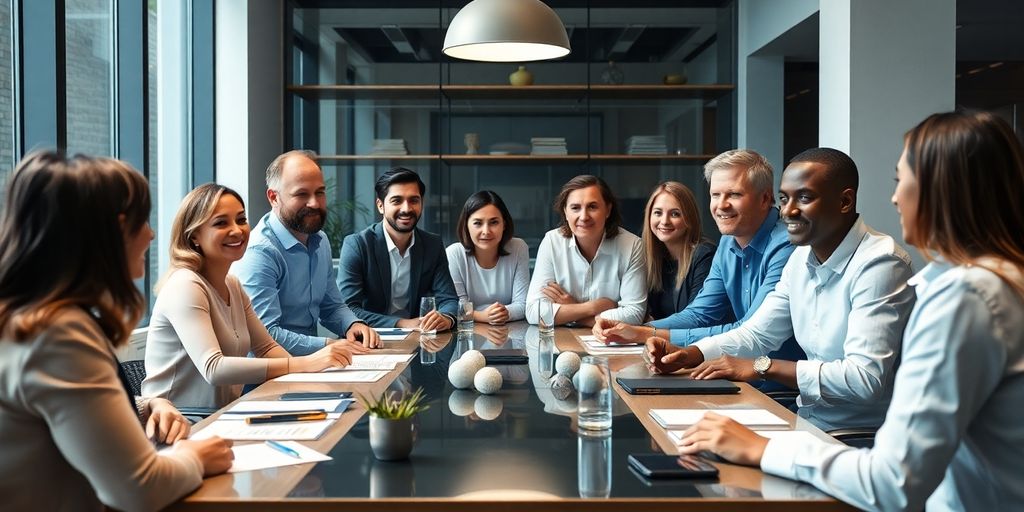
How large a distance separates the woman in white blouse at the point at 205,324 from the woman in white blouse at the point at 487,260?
76.7 inches

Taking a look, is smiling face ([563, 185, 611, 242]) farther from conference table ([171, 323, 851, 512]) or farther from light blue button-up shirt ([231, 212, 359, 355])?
conference table ([171, 323, 851, 512])

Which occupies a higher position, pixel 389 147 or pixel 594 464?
pixel 389 147

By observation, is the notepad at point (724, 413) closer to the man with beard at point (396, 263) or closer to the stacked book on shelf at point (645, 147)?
the man with beard at point (396, 263)

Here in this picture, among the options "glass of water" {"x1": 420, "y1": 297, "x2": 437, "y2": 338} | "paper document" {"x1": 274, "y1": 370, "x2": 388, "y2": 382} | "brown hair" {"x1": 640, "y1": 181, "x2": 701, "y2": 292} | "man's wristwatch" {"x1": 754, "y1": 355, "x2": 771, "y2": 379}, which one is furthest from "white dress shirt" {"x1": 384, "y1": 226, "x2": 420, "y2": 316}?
"man's wristwatch" {"x1": 754, "y1": 355, "x2": 771, "y2": 379}

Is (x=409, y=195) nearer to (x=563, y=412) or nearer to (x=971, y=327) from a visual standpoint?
(x=563, y=412)

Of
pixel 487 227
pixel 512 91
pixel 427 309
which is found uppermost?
pixel 512 91

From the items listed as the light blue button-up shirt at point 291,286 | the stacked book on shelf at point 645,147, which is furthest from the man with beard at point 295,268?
the stacked book on shelf at point 645,147

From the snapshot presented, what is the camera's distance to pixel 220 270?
270 cm

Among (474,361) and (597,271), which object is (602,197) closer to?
(597,271)

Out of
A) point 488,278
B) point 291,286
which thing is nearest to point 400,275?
point 488,278

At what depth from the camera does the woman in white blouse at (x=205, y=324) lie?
8.19 feet

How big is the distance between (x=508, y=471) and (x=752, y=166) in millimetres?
2276

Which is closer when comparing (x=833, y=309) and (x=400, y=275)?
(x=833, y=309)

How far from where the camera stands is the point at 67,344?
4.20ft
